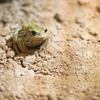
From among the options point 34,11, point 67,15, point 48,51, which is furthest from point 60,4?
point 48,51

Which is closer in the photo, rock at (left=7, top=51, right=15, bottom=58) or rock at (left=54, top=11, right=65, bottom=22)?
rock at (left=7, top=51, right=15, bottom=58)

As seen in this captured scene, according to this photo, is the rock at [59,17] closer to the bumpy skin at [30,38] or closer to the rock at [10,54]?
the bumpy skin at [30,38]

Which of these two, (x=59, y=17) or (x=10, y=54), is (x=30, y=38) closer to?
(x=10, y=54)

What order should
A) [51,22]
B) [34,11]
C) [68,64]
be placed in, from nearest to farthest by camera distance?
[68,64] → [51,22] → [34,11]

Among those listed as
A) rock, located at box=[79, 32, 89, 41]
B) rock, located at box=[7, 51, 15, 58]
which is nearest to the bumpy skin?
rock, located at box=[7, 51, 15, 58]

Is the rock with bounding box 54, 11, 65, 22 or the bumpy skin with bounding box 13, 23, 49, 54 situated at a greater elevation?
the rock with bounding box 54, 11, 65, 22

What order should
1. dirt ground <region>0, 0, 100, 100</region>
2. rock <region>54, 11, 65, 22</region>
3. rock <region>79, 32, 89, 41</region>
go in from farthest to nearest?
rock <region>54, 11, 65, 22</region> < rock <region>79, 32, 89, 41</region> < dirt ground <region>0, 0, 100, 100</region>

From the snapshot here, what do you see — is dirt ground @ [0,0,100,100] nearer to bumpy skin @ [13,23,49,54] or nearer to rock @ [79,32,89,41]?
rock @ [79,32,89,41]

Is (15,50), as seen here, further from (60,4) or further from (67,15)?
(60,4)
